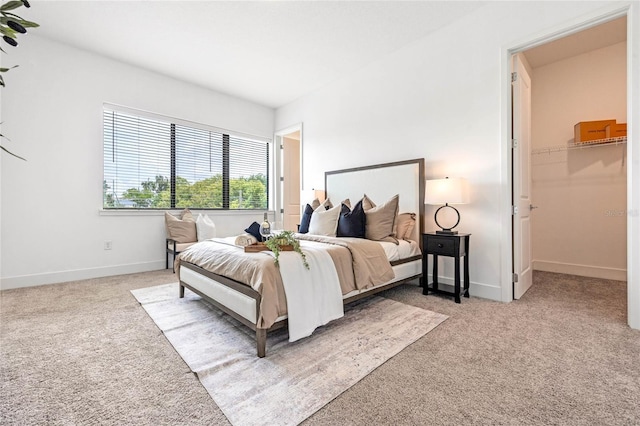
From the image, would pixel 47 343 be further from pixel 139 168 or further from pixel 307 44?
pixel 307 44

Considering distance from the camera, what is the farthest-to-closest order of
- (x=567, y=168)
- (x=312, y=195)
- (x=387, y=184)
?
1. (x=312, y=195)
2. (x=567, y=168)
3. (x=387, y=184)

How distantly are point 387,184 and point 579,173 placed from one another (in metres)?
2.73

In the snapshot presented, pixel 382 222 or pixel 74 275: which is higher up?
→ pixel 382 222

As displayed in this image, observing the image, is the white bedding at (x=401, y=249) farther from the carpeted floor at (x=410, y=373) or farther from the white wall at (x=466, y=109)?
the carpeted floor at (x=410, y=373)

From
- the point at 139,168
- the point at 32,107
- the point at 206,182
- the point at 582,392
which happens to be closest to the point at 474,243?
the point at 582,392

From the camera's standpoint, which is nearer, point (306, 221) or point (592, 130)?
point (592, 130)

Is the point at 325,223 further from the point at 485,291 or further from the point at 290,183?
the point at 290,183

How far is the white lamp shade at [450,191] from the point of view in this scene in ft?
9.61

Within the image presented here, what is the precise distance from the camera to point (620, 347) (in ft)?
6.49

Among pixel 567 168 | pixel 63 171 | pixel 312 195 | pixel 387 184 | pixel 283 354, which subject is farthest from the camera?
pixel 312 195

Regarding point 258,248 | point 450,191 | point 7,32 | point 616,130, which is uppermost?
point 616,130

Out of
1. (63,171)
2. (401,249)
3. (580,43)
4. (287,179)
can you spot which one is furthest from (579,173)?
(63,171)

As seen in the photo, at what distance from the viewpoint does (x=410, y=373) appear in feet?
5.66

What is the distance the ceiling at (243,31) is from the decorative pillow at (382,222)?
2001mm
